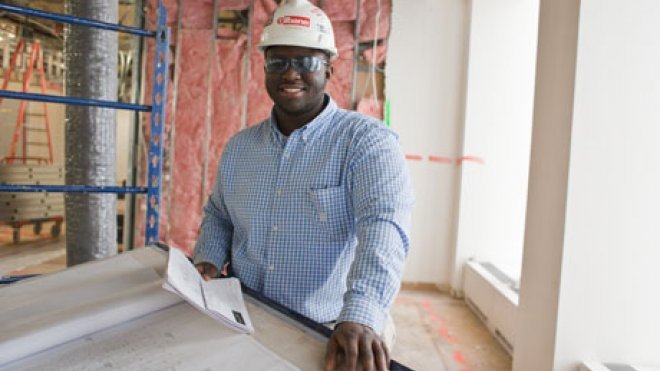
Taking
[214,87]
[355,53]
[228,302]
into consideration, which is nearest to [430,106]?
[355,53]

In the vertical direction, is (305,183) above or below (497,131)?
below

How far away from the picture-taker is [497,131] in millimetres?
4273

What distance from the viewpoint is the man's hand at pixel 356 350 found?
833 millimetres

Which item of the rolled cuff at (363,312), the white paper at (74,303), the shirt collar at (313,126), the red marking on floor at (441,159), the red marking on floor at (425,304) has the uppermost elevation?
the shirt collar at (313,126)

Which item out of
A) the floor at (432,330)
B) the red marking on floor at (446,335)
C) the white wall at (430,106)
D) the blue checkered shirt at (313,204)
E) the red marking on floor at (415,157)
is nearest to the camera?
the blue checkered shirt at (313,204)

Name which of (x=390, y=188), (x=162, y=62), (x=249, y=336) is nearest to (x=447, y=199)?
(x=162, y=62)

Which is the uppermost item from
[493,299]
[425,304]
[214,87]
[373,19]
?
[373,19]

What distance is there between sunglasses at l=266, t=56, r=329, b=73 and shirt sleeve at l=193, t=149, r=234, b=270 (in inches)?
14.2

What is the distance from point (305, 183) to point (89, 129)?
1.65 metres

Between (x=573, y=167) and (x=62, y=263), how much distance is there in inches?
192

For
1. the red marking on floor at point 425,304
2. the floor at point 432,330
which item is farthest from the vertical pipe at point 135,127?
the red marking on floor at point 425,304

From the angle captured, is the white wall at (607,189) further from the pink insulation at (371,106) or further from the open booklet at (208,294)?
the pink insulation at (371,106)

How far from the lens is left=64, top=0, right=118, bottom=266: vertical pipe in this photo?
2469 mm

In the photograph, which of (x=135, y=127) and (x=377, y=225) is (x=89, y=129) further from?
(x=377, y=225)
